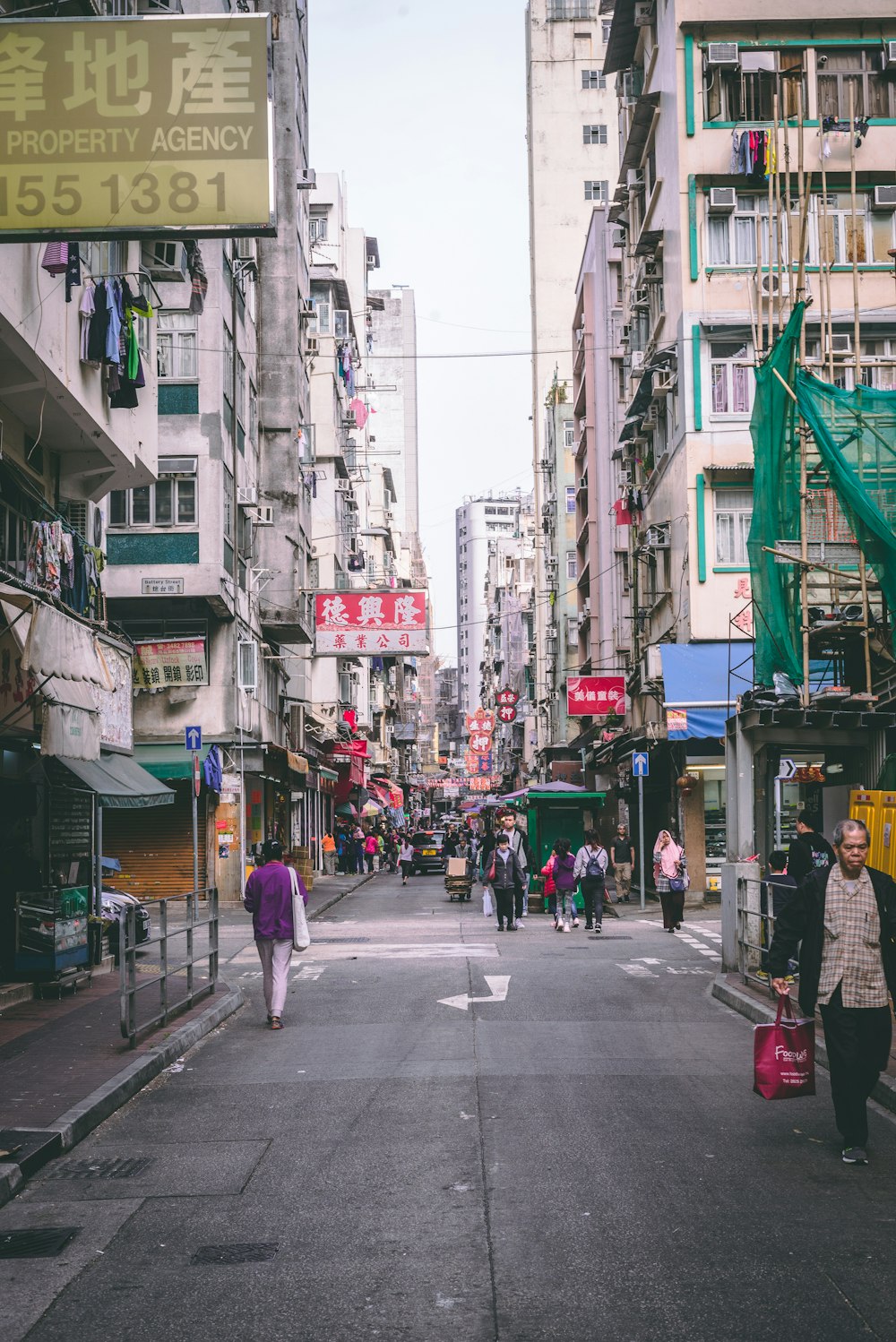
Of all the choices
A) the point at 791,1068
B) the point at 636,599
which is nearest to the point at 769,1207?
the point at 791,1068

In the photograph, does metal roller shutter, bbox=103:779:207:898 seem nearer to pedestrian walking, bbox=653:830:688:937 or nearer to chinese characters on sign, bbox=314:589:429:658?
chinese characters on sign, bbox=314:589:429:658

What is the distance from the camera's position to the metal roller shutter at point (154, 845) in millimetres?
33531

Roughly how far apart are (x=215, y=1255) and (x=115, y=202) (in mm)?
5939

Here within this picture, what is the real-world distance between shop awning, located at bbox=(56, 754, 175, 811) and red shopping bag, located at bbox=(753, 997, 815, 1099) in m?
10.1

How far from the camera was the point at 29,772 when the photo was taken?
16766mm

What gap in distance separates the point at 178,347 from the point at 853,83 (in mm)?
15830

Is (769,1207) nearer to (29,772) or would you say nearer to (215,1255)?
(215,1255)

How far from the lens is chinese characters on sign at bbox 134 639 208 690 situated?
3341 centimetres

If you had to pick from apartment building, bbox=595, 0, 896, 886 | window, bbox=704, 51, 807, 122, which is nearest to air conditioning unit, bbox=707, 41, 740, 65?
apartment building, bbox=595, 0, 896, 886

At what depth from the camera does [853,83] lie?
1275 inches

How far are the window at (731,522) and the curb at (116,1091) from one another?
19.8m

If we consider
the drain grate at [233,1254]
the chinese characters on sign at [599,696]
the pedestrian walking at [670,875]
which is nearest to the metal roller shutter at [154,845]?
the pedestrian walking at [670,875]

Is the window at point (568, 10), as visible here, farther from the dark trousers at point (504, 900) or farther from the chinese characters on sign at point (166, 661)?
the dark trousers at point (504, 900)

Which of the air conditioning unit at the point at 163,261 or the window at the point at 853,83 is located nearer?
the air conditioning unit at the point at 163,261
